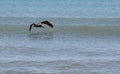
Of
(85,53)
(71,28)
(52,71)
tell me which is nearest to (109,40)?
(85,53)

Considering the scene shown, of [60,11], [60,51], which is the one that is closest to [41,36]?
[60,51]

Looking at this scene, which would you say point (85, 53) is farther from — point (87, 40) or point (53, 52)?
point (87, 40)

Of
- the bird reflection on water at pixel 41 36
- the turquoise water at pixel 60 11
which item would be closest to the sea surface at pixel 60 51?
the bird reflection on water at pixel 41 36

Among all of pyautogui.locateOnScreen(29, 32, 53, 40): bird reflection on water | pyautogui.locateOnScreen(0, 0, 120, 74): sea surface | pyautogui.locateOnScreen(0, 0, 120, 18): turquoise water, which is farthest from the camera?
pyautogui.locateOnScreen(0, 0, 120, 18): turquoise water

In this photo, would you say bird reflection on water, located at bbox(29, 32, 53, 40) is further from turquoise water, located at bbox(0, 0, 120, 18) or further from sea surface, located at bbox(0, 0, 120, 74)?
turquoise water, located at bbox(0, 0, 120, 18)

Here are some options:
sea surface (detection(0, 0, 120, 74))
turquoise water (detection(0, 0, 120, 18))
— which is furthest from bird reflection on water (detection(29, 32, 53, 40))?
turquoise water (detection(0, 0, 120, 18))

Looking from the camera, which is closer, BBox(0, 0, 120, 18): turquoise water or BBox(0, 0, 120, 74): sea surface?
BBox(0, 0, 120, 74): sea surface

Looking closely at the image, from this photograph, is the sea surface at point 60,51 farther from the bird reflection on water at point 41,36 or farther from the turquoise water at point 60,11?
the turquoise water at point 60,11

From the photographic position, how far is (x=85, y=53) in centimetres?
1441

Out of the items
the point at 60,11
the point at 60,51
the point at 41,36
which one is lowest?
the point at 60,51

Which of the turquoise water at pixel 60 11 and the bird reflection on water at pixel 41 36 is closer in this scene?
the bird reflection on water at pixel 41 36

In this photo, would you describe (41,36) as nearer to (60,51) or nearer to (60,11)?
(60,51)

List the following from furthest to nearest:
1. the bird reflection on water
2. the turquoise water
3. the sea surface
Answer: the turquoise water < the bird reflection on water < the sea surface

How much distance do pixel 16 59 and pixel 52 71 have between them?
180 cm
